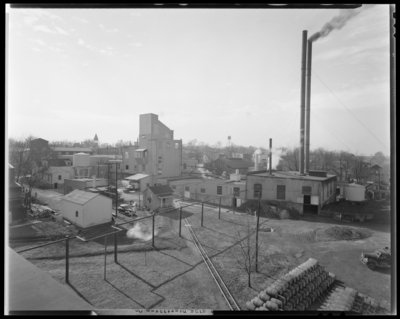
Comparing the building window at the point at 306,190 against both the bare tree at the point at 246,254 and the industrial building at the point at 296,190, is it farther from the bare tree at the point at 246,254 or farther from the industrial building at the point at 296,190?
the bare tree at the point at 246,254

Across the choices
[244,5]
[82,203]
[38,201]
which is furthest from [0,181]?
[38,201]

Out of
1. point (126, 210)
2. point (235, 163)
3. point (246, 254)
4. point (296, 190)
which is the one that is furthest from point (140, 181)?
point (246, 254)

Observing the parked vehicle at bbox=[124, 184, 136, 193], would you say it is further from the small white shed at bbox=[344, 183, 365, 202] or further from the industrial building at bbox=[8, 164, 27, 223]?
the small white shed at bbox=[344, 183, 365, 202]

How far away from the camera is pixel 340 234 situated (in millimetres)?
12156

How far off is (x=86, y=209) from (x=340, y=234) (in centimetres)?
1503

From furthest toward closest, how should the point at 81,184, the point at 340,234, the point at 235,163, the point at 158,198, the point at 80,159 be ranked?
the point at 235,163, the point at 80,159, the point at 81,184, the point at 158,198, the point at 340,234

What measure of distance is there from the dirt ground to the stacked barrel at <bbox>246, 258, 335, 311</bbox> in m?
0.68

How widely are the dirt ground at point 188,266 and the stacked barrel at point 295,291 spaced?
2.24ft

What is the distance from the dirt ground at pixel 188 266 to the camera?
260 inches

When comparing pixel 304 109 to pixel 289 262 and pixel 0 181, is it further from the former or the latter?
pixel 0 181

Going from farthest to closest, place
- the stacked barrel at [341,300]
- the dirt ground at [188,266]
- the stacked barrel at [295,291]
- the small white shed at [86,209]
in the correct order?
the small white shed at [86,209]
the dirt ground at [188,266]
the stacked barrel at [341,300]
the stacked barrel at [295,291]

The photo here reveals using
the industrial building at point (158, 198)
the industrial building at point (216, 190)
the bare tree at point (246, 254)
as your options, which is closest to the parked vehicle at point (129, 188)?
the industrial building at point (216, 190)

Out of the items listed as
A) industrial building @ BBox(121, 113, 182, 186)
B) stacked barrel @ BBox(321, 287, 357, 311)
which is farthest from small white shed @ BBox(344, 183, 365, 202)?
industrial building @ BBox(121, 113, 182, 186)

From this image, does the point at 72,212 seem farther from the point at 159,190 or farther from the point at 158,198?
the point at 159,190
